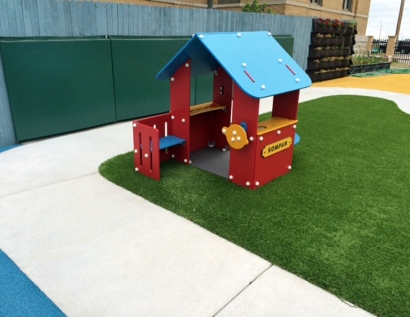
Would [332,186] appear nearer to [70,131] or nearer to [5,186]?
[5,186]

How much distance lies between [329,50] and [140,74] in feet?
32.2

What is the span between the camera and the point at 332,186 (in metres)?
4.75

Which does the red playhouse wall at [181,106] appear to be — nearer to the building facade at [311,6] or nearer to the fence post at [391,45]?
the building facade at [311,6]

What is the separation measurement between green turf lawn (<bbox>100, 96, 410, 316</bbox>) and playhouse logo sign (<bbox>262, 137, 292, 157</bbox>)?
0.42 meters

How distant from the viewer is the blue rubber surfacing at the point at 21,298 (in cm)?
259

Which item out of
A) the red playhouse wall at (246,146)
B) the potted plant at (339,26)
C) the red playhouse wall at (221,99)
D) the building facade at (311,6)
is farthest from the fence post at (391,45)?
the red playhouse wall at (246,146)

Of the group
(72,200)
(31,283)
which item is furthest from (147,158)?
(31,283)

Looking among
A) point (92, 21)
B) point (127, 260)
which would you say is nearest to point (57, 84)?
point (92, 21)

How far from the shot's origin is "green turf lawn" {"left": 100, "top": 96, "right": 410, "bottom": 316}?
299cm

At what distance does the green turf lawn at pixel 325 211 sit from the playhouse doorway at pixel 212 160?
0.69ft

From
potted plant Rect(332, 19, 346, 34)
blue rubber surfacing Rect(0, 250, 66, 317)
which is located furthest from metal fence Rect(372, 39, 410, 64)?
blue rubber surfacing Rect(0, 250, 66, 317)

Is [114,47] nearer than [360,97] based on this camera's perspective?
Yes

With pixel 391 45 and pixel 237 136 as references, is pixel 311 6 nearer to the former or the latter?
pixel 391 45

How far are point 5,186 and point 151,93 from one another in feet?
13.2
